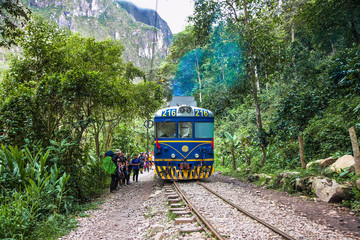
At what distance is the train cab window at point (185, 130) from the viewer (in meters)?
9.89

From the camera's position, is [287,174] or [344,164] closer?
[344,164]

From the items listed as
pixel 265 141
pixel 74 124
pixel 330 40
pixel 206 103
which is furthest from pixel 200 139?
pixel 330 40

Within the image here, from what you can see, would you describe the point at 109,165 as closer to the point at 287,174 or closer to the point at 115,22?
the point at 287,174

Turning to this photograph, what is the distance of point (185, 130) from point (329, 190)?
5245mm

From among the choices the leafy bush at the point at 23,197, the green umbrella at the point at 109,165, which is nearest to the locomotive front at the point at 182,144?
the green umbrella at the point at 109,165

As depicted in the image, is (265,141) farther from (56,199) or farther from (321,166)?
(56,199)

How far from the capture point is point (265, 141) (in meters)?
11.6

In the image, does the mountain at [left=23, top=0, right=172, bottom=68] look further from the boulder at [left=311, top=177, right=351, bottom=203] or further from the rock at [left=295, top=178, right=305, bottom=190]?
the boulder at [left=311, top=177, right=351, bottom=203]

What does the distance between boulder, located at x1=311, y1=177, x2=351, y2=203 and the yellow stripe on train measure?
411 centimetres

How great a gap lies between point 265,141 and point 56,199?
881cm

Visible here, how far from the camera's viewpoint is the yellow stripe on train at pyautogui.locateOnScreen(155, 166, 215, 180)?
31.8 feet

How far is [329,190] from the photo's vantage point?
6070mm

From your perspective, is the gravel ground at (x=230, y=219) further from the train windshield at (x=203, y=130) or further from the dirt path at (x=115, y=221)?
the train windshield at (x=203, y=130)

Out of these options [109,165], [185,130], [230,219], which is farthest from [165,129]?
[230,219]
